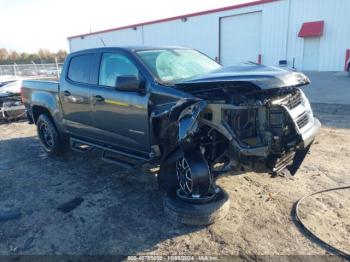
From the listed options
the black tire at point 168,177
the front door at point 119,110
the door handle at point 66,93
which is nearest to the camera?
the black tire at point 168,177

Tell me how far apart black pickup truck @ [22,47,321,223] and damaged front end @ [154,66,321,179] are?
Result: 10 millimetres

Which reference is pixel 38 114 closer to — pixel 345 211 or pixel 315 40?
pixel 345 211

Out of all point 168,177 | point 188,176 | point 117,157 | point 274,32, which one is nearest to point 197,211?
point 188,176

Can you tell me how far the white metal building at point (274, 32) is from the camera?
1997 centimetres

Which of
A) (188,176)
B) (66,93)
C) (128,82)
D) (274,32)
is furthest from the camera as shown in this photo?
(274,32)

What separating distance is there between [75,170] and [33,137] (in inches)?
123

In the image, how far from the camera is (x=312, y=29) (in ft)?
66.2

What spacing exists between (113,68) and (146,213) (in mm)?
2074

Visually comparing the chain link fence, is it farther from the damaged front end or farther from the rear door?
the damaged front end

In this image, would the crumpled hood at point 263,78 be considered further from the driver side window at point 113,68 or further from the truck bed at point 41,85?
the truck bed at point 41,85

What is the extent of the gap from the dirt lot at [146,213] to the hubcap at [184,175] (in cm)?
41

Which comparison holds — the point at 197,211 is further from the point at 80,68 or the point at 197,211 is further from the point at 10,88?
the point at 10,88

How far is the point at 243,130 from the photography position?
3293 mm

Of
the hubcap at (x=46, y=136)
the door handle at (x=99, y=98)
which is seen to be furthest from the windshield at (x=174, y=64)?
the hubcap at (x=46, y=136)
